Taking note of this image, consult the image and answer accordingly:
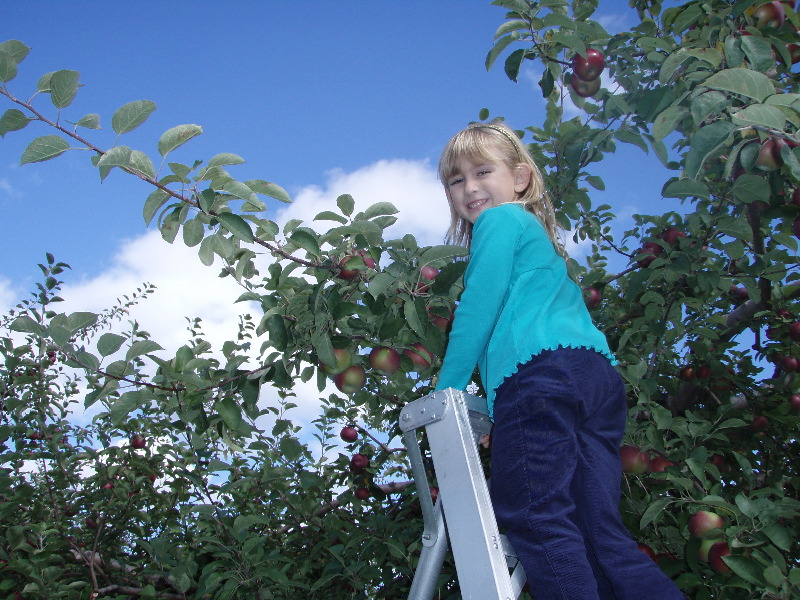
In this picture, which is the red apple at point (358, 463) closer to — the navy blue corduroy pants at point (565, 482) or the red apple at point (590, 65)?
the navy blue corduroy pants at point (565, 482)

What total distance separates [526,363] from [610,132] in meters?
0.93

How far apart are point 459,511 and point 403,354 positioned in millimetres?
743

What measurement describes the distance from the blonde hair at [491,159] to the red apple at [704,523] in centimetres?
78

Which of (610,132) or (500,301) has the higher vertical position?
(610,132)

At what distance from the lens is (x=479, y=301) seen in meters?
1.25

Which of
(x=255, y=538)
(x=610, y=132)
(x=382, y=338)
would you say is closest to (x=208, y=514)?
(x=255, y=538)

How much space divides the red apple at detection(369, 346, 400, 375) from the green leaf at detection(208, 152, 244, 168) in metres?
0.60

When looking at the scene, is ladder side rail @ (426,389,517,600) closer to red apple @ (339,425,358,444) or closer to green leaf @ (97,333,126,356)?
green leaf @ (97,333,126,356)

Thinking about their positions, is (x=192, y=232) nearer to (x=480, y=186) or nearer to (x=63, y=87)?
(x=63, y=87)

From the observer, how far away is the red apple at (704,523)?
1652 mm

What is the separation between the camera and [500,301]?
49.8 inches

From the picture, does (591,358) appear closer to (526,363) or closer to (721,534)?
(526,363)

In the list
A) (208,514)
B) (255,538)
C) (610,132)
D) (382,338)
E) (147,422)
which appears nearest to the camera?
(382,338)

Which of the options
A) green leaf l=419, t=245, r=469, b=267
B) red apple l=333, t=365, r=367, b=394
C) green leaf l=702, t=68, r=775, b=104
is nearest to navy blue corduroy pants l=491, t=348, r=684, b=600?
green leaf l=419, t=245, r=469, b=267
